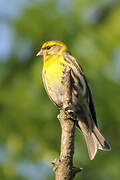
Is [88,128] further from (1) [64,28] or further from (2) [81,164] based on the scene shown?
(1) [64,28]

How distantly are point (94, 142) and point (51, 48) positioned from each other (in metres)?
1.41

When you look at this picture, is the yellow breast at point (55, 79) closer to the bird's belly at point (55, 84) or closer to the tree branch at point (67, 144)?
the bird's belly at point (55, 84)

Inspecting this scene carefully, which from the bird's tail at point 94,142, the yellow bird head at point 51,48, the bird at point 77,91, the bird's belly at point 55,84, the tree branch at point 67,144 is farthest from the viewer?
the yellow bird head at point 51,48

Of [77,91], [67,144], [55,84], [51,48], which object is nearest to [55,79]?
[55,84]

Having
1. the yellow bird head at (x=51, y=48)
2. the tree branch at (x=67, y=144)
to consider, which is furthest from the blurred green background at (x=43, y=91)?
the tree branch at (x=67, y=144)

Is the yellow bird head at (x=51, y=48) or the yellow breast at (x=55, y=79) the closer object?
the yellow breast at (x=55, y=79)

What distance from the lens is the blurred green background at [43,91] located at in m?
5.90

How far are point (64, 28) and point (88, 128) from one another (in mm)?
1642

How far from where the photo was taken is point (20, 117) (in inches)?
239

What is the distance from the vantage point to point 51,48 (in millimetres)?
5906

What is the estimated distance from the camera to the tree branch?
3.23 m

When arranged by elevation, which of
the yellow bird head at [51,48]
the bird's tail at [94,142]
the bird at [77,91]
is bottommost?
the bird's tail at [94,142]

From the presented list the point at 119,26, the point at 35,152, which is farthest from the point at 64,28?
the point at 35,152

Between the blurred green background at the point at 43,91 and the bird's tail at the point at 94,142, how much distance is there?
2.67 ft
